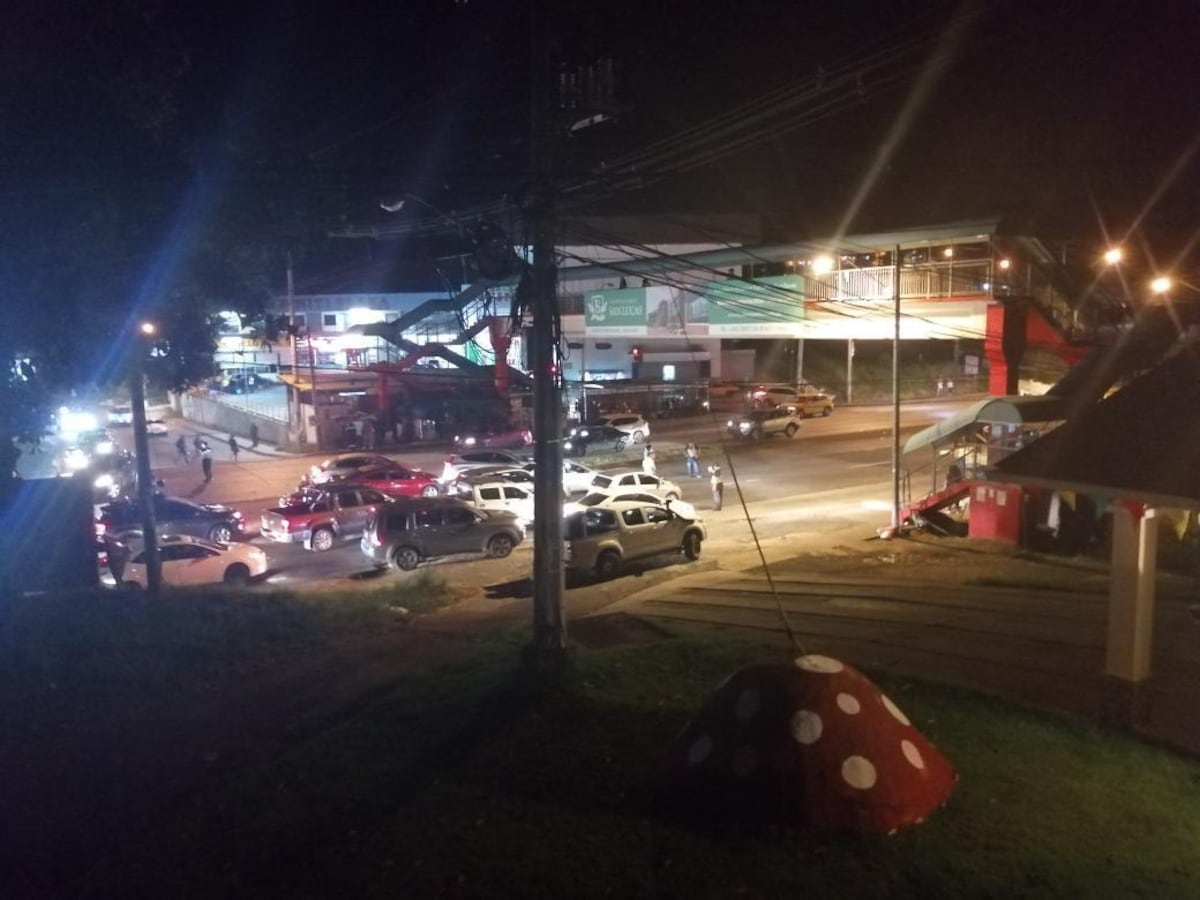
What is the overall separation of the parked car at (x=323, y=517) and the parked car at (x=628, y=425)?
16.7 metres

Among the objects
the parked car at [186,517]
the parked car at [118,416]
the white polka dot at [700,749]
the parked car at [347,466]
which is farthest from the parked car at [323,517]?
the parked car at [118,416]

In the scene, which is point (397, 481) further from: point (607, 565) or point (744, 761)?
point (744, 761)

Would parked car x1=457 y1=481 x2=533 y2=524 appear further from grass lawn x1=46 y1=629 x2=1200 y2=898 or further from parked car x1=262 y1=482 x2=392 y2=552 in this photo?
grass lawn x1=46 y1=629 x2=1200 y2=898

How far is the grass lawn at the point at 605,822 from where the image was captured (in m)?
6.32

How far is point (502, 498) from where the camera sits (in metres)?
28.5

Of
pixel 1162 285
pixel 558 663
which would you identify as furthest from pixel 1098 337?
pixel 558 663

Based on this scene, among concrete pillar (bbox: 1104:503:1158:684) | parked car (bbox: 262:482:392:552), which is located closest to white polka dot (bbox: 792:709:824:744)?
concrete pillar (bbox: 1104:503:1158:684)

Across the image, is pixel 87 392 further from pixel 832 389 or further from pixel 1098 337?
pixel 832 389

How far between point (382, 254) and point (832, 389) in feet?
99.5

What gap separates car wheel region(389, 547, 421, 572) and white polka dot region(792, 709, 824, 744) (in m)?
18.0

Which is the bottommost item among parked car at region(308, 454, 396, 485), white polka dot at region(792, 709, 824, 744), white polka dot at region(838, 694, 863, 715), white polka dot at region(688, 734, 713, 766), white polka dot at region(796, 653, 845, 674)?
parked car at region(308, 454, 396, 485)

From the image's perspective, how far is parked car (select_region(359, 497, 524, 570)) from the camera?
24.0 meters

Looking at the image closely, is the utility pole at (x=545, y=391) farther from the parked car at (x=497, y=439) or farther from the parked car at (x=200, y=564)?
the parked car at (x=497, y=439)

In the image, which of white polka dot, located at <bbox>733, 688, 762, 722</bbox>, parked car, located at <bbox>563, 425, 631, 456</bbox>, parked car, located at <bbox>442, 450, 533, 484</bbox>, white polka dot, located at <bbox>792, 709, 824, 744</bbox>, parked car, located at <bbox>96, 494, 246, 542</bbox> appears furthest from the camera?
parked car, located at <bbox>563, 425, 631, 456</bbox>
